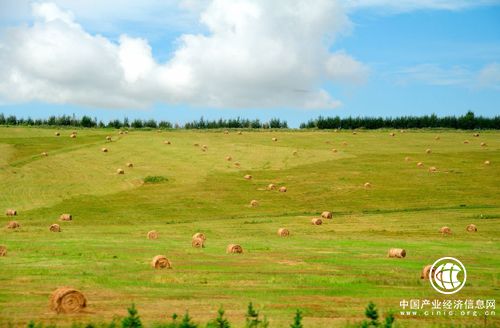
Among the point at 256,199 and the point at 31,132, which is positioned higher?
the point at 31,132

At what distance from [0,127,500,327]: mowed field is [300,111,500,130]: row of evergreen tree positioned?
27.8 metres

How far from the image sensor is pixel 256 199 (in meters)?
57.2

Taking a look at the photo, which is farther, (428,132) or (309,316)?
(428,132)

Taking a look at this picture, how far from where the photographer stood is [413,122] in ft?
444

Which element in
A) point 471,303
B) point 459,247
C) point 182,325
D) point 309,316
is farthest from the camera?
point 459,247

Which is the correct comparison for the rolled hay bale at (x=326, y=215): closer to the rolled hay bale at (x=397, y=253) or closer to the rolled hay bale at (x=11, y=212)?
the rolled hay bale at (x=397, y=253)

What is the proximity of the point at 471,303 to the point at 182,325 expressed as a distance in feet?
30.4

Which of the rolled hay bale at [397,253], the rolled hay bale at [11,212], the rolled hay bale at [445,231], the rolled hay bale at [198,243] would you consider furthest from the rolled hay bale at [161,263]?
the rolled hay bale at [11,212]

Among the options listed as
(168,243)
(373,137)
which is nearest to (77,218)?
(168,243)

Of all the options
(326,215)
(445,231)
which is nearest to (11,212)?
(326,215)

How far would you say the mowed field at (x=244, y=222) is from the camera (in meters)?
20.0

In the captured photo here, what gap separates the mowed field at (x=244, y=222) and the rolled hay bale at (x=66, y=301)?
0.94 feet

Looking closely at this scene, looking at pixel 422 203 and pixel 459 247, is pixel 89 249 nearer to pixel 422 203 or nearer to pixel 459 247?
pixel 459 247

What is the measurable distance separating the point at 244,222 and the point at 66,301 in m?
29.5
